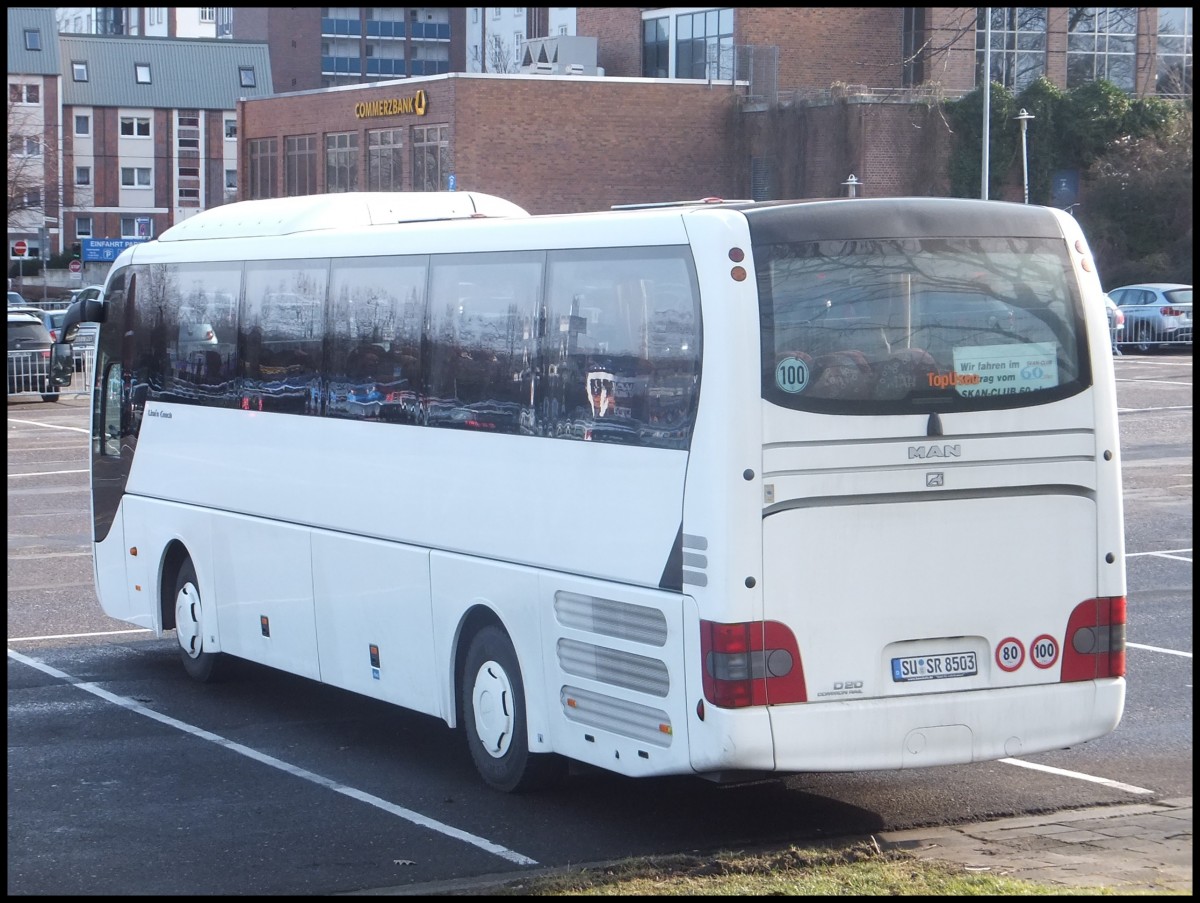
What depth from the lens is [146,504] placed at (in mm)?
12523

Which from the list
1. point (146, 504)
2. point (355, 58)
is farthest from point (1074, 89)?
point (355, 58)

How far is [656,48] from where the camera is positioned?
2739 inches

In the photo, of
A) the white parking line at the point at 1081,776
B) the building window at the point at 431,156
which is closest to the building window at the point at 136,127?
the building window at the point at 431,156

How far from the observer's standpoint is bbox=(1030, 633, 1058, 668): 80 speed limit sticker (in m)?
7.85

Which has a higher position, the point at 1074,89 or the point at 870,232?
the point at 1074,89

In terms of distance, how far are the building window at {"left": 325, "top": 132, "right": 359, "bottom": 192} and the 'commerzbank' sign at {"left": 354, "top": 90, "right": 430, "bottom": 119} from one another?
1526 millimetres

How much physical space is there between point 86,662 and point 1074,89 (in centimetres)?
5288

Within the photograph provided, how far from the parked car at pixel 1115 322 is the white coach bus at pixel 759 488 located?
34.4 metres

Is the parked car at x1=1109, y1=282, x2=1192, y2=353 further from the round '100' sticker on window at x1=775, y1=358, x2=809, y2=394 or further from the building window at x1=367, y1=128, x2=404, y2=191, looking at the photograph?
the round '100' sticker on window at x1=775, y1=358, x2=809, y2=394

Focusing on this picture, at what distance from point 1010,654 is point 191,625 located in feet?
20.5

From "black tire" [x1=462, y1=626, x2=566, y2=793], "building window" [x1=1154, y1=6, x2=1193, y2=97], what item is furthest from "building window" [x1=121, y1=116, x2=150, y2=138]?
"black tire" [x1=462, y1=626, x2=566, y2=793]

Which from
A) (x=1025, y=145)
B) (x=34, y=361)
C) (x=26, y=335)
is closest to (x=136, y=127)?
(x=1025, y=145)

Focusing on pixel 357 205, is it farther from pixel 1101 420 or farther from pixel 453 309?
pixel 1101 420

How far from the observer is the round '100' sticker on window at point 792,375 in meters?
7.39
